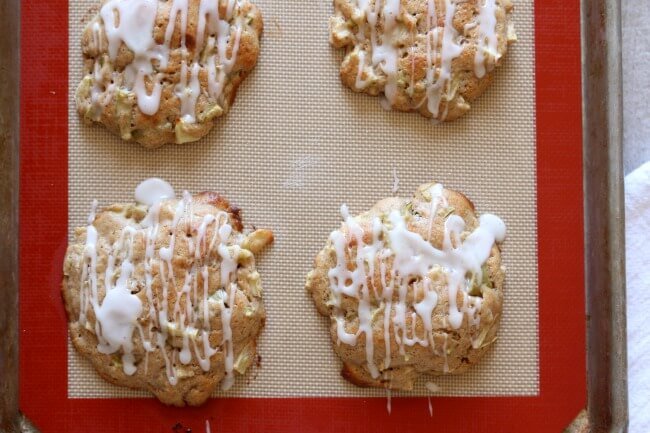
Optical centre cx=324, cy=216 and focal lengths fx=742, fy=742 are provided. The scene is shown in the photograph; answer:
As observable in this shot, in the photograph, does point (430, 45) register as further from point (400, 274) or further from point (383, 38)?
point (400, 274)

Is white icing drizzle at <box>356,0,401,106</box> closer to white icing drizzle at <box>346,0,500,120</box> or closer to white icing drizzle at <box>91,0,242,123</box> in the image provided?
white icing drizzle at <box>346,0,500,120</box>

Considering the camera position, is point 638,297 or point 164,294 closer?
point 164,294

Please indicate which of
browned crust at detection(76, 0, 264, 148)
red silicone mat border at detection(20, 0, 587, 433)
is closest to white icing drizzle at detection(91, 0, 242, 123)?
browned crust at detection(76, 0, 264, 148)

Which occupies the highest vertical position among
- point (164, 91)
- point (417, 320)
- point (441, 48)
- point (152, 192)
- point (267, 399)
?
point (441, 48)

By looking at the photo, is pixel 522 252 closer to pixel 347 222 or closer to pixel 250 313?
pixel 347 222

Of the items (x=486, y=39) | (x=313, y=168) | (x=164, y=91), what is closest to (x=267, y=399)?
(x=313, y=168)

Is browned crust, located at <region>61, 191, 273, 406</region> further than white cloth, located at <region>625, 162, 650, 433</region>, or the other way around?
white cloth, located at <region>625, 162, 650, 433</region>

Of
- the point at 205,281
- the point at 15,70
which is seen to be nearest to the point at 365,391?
the point at 205,281
